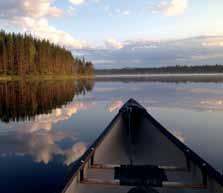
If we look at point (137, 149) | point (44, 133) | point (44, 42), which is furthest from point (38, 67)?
point (137, 149)

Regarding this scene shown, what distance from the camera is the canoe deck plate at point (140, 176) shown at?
668cm

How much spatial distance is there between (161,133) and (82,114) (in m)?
13.6

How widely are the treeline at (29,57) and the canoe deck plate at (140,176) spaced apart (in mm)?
84948

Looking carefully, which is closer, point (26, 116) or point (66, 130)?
point (66, 130)

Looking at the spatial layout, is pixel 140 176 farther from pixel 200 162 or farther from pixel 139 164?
pixel 139 164

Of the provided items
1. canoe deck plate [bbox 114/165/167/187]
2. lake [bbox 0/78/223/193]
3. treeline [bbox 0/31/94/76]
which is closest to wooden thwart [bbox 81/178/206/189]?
canoe deck plate [bbox 114/165/167/187]

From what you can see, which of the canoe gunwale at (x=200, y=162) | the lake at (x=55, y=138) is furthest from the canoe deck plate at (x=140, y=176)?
the lake at (x=55, y=138)

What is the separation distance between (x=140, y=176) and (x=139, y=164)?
328cm

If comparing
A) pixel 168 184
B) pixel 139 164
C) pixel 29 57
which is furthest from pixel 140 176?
pixel 29 57

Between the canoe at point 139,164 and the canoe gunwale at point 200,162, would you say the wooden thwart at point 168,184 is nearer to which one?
the canoe at point 139,164

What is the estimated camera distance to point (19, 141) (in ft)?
49.5

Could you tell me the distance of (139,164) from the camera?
33.8 ft

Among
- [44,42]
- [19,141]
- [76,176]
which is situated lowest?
[19,141]

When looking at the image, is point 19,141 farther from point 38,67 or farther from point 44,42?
point 44,42
